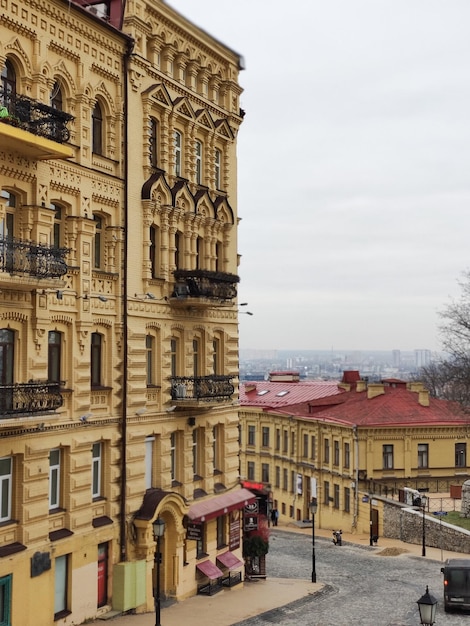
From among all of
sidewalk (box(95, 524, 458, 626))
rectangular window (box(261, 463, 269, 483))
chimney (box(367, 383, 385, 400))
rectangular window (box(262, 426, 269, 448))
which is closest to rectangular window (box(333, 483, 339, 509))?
chimney (box(367, 383, 385, 400))

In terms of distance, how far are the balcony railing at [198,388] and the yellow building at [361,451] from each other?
842 inches

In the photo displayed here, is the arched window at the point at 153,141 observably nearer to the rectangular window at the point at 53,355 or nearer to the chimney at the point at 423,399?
the rectangular window at the point at 53,355

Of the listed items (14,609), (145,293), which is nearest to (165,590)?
(14,609)

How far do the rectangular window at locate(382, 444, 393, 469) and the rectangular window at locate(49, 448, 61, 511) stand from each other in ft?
111

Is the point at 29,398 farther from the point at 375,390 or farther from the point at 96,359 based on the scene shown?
the point at 375,390

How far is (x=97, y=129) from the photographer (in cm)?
2644

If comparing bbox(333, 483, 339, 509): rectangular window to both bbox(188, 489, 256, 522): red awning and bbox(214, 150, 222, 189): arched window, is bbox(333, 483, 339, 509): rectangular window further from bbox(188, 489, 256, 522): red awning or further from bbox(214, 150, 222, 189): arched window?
bbox(214, 150, 222, 189): arched window

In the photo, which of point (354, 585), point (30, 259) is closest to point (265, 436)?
point (354, 585)

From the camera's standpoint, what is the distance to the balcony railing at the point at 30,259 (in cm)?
2092

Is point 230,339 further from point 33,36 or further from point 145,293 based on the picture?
point 33,36

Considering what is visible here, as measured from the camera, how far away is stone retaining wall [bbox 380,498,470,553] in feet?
144

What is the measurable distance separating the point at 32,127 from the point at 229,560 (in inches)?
→ 691

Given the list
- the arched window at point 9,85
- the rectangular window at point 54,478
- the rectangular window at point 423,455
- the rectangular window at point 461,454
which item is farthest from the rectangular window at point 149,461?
the rectangular window at point 461,454

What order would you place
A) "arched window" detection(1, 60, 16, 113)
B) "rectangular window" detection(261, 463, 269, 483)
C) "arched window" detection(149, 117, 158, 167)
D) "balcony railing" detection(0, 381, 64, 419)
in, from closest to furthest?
"balcony railing" detection(0, 381, 64, 419)
"arched window" detection(1, 60, 16, 113)
"arched window" detection(149, 117, 158, 167)
"rectangular window" detection(261, 463, 269, 483)
